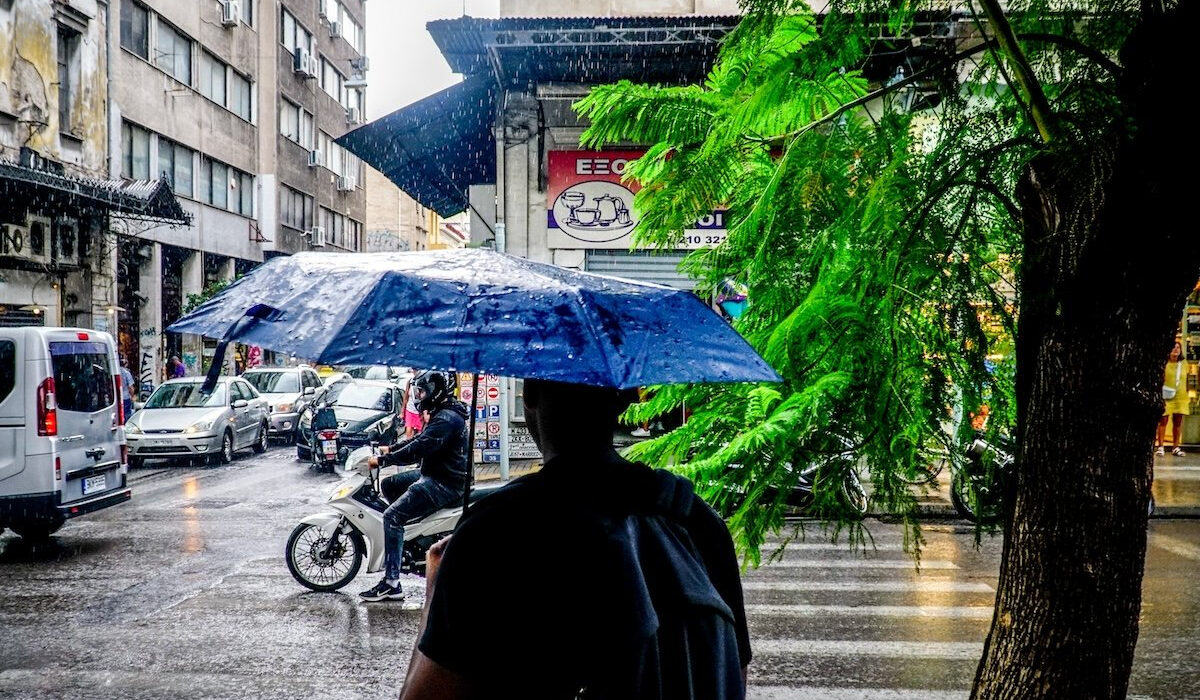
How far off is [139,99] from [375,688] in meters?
26.0

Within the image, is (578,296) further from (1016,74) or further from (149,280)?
(149,280)

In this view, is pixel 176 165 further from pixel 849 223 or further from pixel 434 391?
pixel 849 223

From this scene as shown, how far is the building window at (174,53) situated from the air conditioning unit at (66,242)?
289 inches

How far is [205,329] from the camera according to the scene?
2.52 m

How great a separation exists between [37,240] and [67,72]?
14.4 feet

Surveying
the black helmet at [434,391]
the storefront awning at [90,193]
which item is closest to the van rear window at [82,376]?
the black helmet at [434,391]

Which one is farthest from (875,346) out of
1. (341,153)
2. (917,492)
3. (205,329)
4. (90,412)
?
(341,153)

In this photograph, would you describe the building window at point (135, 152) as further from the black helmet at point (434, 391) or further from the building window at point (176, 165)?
the black helmet at point (434, 391)

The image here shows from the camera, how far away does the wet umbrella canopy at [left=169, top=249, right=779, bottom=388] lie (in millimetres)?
1966

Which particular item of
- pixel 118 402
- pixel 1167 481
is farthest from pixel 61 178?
pixel 1167 481

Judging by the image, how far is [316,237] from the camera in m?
42.3

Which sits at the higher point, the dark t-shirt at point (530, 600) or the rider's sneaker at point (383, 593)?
the dark t-shirt at point (530, 600)

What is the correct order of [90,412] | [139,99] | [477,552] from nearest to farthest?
[477,552] < [90,412] < [139,99]

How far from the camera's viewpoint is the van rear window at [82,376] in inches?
373
